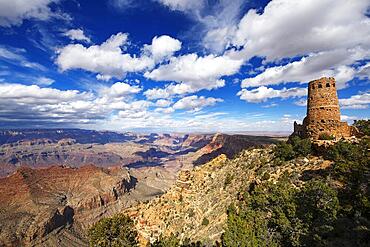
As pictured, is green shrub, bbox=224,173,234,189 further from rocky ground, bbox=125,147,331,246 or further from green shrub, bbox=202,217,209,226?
green shrub, bbox=202,217,209,226

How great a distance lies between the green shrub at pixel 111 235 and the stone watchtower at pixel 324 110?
97.3 ft

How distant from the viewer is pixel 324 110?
109ft

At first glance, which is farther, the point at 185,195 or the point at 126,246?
the point at 185,195

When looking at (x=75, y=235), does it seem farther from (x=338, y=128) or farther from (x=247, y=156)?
(x=338, y=128)

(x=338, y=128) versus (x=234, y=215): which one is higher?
(x=338, y=128)

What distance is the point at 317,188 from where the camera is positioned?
23844 mm

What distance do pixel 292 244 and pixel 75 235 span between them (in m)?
181

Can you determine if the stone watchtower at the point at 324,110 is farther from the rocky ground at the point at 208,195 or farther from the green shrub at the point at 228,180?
the green shrub at the point at 228,180

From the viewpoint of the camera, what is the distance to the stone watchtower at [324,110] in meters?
33.0

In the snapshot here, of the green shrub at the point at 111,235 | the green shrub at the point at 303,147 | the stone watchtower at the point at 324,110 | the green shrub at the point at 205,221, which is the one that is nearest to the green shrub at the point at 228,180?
the green shrub at the point at 205,221

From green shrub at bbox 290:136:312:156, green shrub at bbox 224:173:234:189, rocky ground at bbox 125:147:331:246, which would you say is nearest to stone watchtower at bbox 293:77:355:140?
green shrub at bbox 290:136:312:156

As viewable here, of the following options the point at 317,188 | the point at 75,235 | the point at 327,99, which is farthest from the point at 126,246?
the point at 75,235

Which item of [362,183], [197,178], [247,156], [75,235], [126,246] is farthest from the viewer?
[75,235]

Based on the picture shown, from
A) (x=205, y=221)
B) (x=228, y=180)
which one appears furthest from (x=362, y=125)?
(x=205, y=221)
